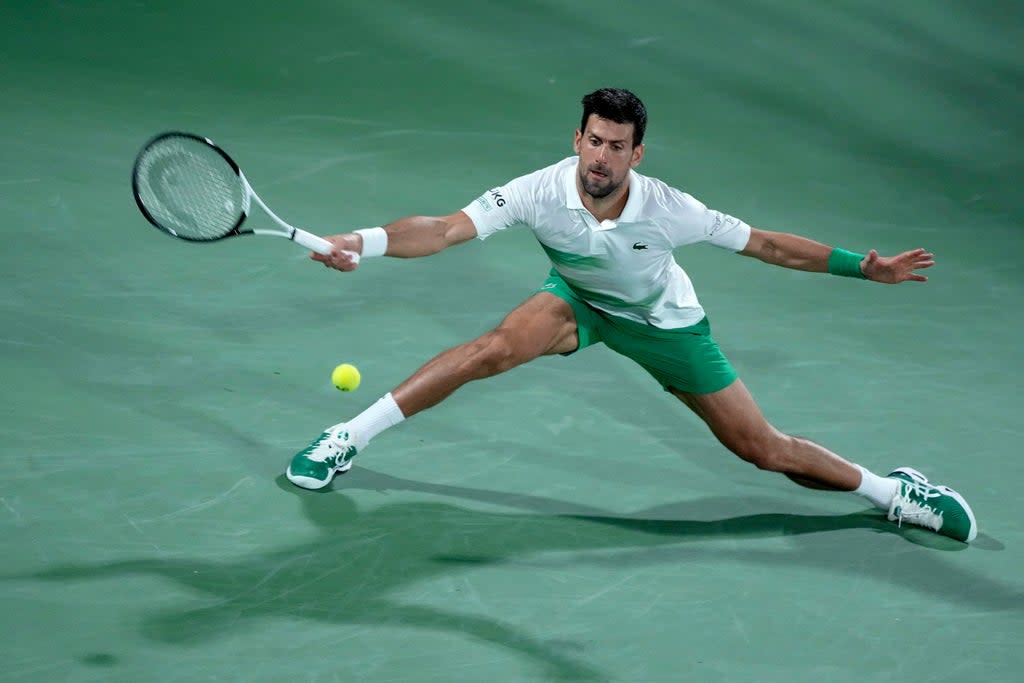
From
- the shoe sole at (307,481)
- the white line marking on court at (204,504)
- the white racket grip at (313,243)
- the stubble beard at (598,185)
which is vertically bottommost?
the white line marking on court at (204,504)

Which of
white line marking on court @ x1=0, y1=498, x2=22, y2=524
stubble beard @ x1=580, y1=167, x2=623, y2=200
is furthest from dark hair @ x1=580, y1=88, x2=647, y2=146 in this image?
white line marking on court @ x1=0, y1=498, x2=22, y2=524

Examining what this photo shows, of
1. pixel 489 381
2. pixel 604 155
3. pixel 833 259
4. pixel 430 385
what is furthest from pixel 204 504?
pixel 833 259

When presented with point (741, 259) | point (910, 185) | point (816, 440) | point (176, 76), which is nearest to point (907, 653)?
point (816, 440)

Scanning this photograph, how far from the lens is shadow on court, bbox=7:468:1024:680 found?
466cm

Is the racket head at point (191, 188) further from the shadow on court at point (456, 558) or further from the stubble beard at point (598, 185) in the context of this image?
the stubble beard at point (598, 185)

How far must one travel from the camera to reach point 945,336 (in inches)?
298

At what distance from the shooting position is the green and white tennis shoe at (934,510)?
5523 millimetres

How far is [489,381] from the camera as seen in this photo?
6.64m

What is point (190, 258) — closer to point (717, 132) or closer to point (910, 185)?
point (717, 132)

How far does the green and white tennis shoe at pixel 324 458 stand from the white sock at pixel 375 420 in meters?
0.03

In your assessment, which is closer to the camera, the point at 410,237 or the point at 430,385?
the point at 410,237

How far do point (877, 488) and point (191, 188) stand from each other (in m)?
2.81

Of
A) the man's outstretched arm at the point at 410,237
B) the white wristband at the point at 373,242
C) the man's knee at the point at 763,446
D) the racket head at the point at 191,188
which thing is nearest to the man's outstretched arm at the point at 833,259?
the man's knee at the point at 763,446

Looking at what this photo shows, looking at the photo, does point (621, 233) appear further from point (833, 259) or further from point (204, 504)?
point (204, 504)
